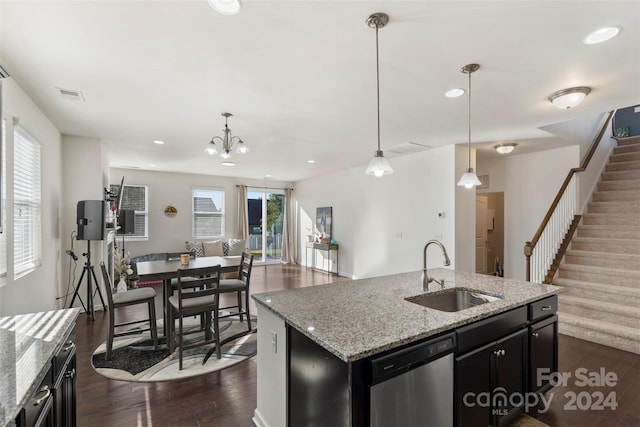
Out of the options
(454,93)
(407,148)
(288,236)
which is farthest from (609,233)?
(288,236)

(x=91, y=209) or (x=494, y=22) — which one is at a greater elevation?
(x=494, y=22)

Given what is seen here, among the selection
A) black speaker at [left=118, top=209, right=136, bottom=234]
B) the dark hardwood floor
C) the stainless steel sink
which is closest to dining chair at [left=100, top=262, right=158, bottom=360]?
the dark hardwood floor

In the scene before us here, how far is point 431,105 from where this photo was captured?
3.20 m

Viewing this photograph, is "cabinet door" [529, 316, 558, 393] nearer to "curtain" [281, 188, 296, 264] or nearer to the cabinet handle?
the cabinet handle

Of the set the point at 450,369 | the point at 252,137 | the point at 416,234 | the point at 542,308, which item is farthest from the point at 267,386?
the point at 416,234

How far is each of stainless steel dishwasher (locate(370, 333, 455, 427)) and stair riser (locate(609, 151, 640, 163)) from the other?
21.5 ft

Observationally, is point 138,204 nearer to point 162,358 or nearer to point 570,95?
point 162,358

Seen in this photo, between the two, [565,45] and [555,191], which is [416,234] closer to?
[555,191]

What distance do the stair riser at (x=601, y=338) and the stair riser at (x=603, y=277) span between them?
1.04 m

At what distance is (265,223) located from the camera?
29.7 feet

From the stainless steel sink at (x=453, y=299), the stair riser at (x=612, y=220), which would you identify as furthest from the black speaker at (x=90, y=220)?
the stair riser at (x=612, y=220)

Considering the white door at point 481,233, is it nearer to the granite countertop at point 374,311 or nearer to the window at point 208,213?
the granite countertop at point 374,311

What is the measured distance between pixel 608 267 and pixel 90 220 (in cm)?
721

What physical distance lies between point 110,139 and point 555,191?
24.3ft
